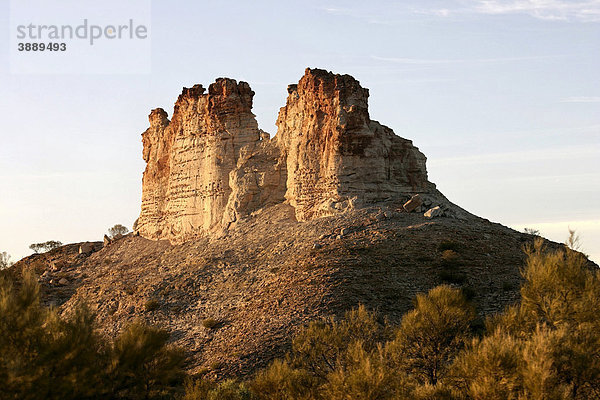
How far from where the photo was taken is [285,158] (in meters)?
48.2

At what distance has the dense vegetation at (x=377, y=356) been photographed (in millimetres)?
18406

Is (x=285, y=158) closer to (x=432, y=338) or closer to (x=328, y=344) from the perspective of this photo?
(x=432, y=338)

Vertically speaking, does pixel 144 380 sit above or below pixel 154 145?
below

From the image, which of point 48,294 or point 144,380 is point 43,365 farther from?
point 48,294

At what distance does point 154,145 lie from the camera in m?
62.6

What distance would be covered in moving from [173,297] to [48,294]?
15.0 meters

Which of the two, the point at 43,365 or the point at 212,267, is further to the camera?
the point at 212,267

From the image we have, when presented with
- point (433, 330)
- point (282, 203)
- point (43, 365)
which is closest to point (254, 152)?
point (282, 203)

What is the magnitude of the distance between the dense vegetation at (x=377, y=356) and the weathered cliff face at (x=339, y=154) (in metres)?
15.8

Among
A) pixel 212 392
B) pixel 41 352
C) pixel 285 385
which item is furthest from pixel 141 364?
pixel 285 385

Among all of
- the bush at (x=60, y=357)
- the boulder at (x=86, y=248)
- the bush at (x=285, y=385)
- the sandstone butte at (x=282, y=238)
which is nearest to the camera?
the bush at (x=60, y=357)

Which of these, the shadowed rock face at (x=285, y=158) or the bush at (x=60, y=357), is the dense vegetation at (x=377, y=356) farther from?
the shadowed rock face at (x=285, y=158)

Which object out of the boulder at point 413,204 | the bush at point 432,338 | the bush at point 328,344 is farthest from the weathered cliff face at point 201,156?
the bush at point 432,338

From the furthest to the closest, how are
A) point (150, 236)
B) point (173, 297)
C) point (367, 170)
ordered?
1. point (150, 236)
2. point (367, 170)
3. point (173, 297)
